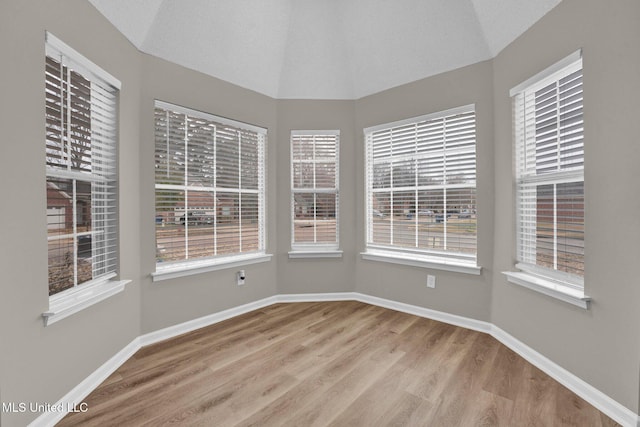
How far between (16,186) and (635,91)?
3374 mm

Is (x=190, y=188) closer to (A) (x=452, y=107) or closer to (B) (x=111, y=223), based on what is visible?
(B) (x=111, y=223)

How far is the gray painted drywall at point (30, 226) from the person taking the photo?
4.78ft

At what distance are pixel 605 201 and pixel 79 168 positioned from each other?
342 cm

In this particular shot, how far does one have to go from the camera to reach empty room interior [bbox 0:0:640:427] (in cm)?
168

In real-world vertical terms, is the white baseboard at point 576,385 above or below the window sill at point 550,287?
below

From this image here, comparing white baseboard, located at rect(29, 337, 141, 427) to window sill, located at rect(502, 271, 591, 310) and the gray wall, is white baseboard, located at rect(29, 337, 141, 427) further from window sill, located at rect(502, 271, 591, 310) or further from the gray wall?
window sill, located at rect(502, 271, 591, 310)

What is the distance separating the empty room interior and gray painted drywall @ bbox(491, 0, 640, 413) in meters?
0.01

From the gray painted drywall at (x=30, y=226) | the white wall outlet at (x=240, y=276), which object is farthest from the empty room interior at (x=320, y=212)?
the white wall outlet at (x=240, y=276)

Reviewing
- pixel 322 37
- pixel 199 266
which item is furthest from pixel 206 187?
pixel 322 37

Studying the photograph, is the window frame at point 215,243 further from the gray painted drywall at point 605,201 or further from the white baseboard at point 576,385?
the gray painted drywall at point 605,201

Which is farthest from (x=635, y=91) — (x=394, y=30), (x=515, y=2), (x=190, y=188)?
(x=190, y=188)

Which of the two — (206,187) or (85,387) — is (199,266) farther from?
(85,387)

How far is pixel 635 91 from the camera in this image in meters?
1.64

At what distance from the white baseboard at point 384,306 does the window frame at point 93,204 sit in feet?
1.74
